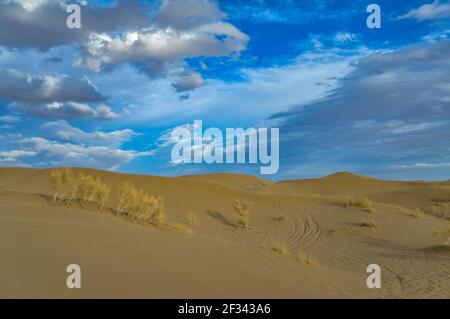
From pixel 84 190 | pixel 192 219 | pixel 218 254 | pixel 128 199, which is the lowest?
pixel 218 254

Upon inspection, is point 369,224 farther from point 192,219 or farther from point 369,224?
point 192,219

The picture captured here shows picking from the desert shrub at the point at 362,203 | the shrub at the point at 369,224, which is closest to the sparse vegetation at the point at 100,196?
the shrub at the point at 369,224

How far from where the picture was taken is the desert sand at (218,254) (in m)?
7.65

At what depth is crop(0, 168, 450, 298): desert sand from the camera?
7.65 m

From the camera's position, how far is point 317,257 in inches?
698

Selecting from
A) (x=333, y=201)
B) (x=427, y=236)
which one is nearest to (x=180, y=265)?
(x=427, y=236)

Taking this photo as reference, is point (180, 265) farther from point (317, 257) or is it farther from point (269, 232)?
point (269, 232)

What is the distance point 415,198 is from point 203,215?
23.4 meters

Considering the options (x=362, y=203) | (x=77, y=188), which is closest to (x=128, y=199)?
(x=77, y=188)

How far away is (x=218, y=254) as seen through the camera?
11.6 metres

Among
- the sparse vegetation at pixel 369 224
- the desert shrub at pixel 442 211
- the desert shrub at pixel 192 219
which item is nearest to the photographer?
the sparse vegetation at pixel 369 224

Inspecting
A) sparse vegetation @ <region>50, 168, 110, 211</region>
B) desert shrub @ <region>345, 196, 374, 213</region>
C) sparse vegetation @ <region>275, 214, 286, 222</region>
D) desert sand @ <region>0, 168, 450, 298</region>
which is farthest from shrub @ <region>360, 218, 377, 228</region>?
sparse vegetation @ <region>50, 168, 110, 211</region>

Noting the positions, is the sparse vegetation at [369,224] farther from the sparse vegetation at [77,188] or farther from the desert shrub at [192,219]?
the sparse vegetation at [77,188]
